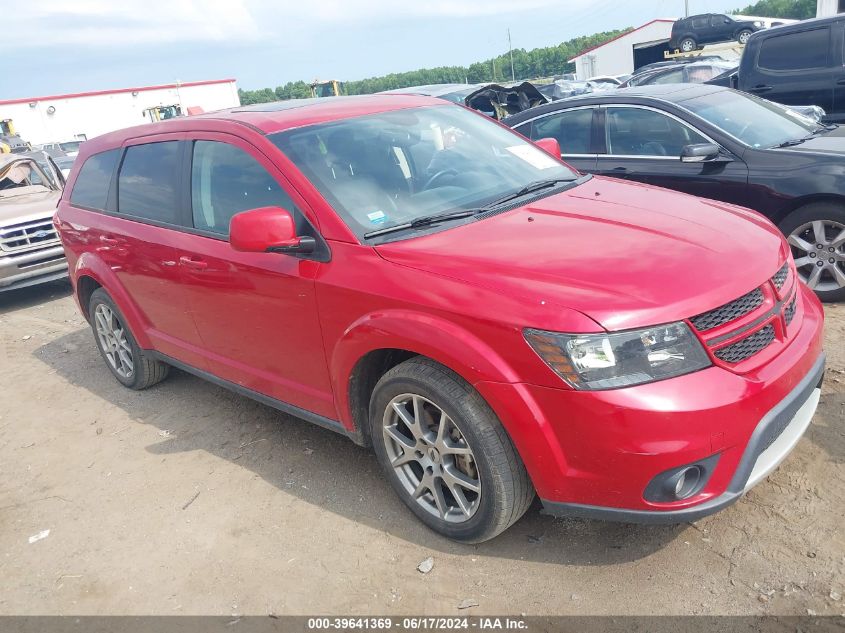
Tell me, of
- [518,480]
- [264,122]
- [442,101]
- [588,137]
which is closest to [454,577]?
[518,480]

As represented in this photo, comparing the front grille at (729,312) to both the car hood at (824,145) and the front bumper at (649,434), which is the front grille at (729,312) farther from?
the car hood at (824,145)

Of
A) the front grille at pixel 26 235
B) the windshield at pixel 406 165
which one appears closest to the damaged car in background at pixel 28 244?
the front grille at pixel 26 235

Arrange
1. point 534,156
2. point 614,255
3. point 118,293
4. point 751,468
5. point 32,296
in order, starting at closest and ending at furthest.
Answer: point 751,468, point 614,255, point 534,156, point 118,293, point 32,296

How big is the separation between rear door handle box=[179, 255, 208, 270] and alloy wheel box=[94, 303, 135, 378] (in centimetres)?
138

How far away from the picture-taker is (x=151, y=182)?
4234mm

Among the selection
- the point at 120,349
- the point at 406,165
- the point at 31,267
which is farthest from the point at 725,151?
the point at 31,267

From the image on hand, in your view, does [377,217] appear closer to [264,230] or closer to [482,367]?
[264,230]

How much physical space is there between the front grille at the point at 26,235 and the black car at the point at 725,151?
5.79 meters

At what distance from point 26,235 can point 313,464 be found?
636cm

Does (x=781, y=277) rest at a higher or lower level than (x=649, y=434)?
higher

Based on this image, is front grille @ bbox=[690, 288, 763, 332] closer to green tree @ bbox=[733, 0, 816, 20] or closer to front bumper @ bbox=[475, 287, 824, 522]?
front bumper @ bbox=[475, 287, 824, 522]

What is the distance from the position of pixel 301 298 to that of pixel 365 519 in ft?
3.53

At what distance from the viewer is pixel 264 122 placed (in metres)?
3.59

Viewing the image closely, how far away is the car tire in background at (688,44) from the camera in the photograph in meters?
30.0
